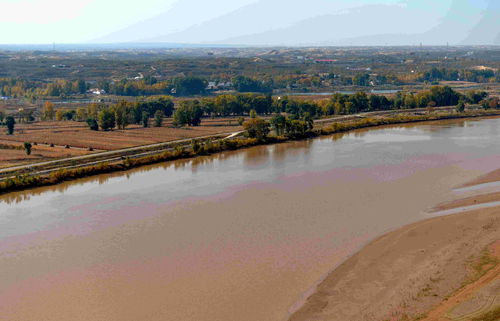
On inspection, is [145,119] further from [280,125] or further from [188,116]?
[280,125]

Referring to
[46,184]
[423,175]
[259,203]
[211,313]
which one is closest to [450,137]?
[423,175]

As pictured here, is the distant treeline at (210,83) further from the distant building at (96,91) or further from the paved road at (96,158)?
the paved road at (96,158)

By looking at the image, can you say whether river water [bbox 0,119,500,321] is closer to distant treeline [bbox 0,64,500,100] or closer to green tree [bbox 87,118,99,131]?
green tree [bbox 87,118,99,131]

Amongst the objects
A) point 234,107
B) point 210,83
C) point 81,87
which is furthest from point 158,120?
point 210,83

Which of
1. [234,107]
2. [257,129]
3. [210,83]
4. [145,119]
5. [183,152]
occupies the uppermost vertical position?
[210,83]

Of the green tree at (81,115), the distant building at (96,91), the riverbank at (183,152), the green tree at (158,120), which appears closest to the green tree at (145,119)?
the green tree at (158,120)

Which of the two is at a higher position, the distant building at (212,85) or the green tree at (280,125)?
the distant building at (212,85)
